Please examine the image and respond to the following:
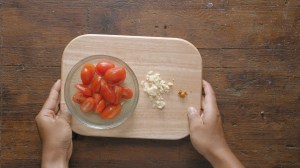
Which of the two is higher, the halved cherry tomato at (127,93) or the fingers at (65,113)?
the halved cherry tomato at (127,93)

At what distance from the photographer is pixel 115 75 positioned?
114 cm

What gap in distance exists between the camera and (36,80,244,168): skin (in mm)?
1205

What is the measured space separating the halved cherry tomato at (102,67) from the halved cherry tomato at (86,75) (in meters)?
0.03

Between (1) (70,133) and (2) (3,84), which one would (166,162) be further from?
(2) (3,84)

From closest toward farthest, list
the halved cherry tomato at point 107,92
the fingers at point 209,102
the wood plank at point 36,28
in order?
1. the halved cherry tomato at point 107,92
2. the fingers at point 209,102
3. the wood plank at point 36,28

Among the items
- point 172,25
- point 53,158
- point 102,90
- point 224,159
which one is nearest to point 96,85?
point 102,90

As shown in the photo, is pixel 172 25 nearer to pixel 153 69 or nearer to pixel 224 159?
pixel 153 69

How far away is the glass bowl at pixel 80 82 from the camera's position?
→ 1.19m

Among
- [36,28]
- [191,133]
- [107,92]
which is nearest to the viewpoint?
[107,92]

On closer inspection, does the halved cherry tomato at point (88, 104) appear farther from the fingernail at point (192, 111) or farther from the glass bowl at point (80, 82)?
the fingernail at point (192, 111)

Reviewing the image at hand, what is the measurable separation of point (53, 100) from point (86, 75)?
0.60 feet

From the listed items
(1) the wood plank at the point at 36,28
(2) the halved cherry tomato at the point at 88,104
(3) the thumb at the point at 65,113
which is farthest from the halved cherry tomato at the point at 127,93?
(1) the wood plank at the point at 36,28

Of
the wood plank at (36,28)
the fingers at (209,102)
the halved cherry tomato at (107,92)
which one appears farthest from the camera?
the wood plank at (36,28)

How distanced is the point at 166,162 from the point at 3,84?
0.72m
